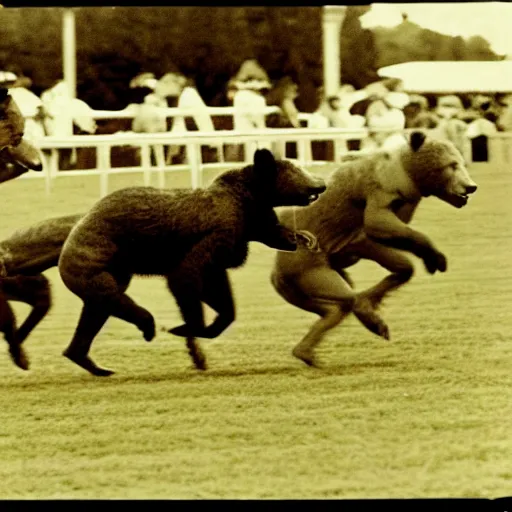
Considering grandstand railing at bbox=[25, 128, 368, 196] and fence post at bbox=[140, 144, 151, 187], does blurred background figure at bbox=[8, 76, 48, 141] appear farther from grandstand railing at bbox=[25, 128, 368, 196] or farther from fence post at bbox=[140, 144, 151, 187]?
fence post at bbox=[140, 144, 151, 187]

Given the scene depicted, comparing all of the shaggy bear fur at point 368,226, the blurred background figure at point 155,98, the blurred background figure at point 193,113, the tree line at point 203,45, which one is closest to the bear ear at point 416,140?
the shaggy bear fur at point 368,226

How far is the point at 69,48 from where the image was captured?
14.4 feet

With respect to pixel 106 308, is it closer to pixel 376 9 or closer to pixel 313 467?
pixel 313 467

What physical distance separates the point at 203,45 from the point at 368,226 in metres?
0.89

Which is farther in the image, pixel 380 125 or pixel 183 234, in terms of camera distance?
pixel 380 125

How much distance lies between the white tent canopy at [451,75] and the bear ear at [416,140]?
0.63ft

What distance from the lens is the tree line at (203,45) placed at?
4.32 m

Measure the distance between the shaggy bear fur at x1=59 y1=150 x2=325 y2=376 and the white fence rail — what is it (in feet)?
0.27

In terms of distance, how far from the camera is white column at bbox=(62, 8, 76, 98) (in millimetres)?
4359

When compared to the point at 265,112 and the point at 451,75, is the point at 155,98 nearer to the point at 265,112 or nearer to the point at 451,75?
the point at 265,112

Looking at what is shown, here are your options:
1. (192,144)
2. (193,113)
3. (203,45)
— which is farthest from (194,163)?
(203,45)

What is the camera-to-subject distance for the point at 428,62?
4371mm

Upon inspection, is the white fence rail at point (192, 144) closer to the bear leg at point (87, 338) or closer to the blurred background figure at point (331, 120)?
the blurred background figure at point (331, 120)
